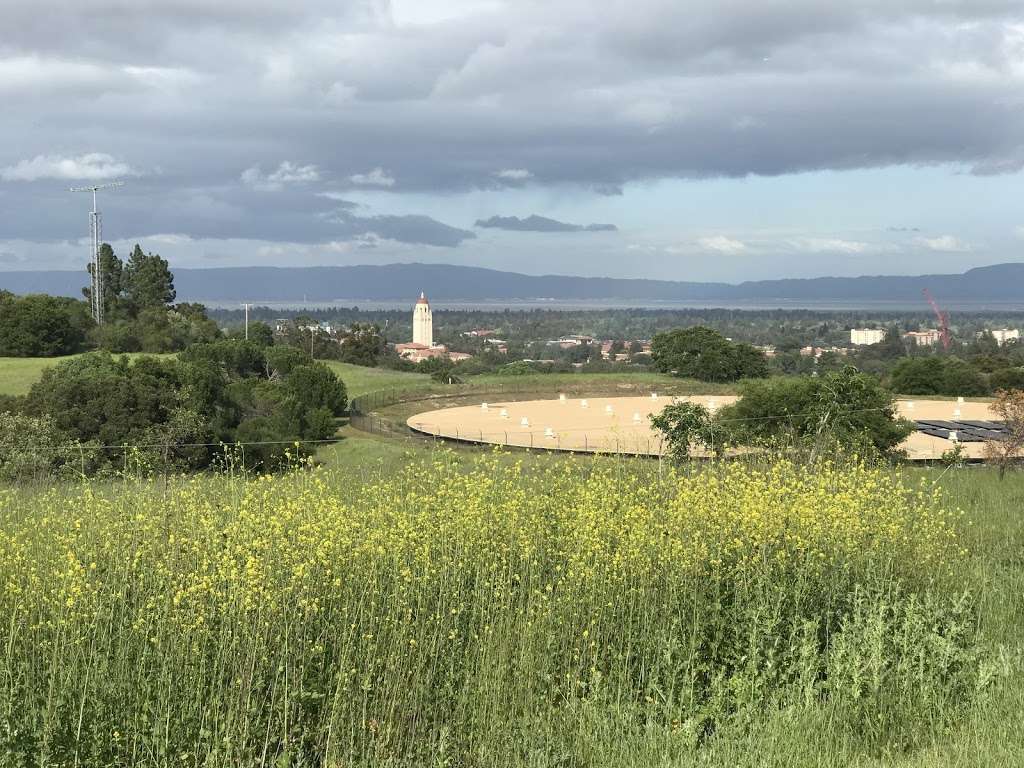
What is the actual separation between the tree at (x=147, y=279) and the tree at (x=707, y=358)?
1919 inches

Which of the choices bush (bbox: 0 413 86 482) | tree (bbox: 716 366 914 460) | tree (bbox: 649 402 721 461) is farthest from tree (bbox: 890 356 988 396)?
bush (bbox: 0 413 86 482)

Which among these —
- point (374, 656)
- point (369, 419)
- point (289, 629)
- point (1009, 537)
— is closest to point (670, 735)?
point (374, 656)

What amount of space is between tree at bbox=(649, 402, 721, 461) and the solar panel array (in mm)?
15881

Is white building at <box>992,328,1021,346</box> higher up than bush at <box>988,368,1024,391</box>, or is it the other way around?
white building at <box>992,328,1021,346</box>

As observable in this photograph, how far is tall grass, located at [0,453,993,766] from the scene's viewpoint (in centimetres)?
562

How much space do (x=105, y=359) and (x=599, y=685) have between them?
130 ft

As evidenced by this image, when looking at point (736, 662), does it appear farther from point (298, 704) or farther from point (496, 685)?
point (298, 704)

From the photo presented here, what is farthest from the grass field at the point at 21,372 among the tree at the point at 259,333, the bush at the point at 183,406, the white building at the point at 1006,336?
the white building at the point at 1006,336

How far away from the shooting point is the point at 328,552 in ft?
22.0

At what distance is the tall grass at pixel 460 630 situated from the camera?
5621 millimetres

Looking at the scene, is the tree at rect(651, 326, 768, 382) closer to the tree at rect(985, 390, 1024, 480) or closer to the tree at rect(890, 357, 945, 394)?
the tree at rect(890, 357, 945, 394)

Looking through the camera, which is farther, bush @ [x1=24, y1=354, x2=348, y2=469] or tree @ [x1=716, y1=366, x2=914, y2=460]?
bush @ [x1=24, y1=354, x2=348, y2=469]

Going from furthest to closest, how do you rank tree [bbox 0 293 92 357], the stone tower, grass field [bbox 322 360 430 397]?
1. the stone tower
2. tree [bbox 0 293 92 357]
3. grass field [bbox 322 360 430 397]

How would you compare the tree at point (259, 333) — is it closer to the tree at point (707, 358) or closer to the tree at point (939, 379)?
the tree at point (707, 358)
